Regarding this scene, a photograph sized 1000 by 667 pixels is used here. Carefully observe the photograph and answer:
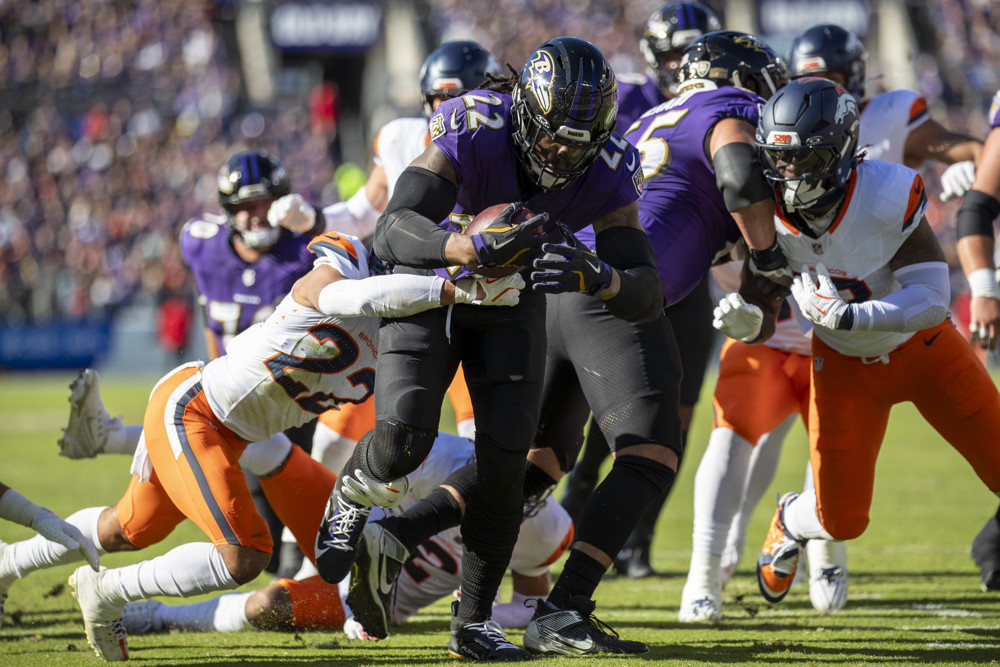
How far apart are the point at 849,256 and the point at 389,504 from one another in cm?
174

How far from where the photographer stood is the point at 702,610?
4.19 meters

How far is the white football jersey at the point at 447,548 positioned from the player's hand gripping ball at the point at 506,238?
1196mm

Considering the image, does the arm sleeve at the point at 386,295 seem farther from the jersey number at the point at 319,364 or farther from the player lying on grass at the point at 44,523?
the player lying on grass at the point at 44,523

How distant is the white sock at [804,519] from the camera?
4023mm

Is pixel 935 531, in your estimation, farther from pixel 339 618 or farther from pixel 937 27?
pixel 937 27

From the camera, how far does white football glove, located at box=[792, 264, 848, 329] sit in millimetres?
3541

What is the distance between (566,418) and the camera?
3.84 meters

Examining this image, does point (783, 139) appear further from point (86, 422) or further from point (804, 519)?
point (86, 422)

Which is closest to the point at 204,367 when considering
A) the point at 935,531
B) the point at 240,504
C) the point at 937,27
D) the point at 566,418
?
the point at 240,504

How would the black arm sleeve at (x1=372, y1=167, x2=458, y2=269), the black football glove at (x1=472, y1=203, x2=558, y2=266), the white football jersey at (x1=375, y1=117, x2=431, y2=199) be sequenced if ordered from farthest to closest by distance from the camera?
1. the white football jersey at (x1=375, y1=117, x2=431, y2=199)
2. the black arm sleeve at (x1=372, y1=167, x2=458, y2=269)
3. the black football glove at (x1=472, y1=203, x2=558, y2=266)

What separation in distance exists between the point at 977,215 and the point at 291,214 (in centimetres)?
291

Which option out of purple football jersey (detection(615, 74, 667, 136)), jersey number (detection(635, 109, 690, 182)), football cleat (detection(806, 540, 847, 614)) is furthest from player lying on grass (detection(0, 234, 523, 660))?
football cleat (detection(806, 540, 847, 614))

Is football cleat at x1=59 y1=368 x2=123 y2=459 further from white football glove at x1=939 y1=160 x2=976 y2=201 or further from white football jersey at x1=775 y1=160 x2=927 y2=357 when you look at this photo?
white football glove at x1=939 y1=160 x2=976 y2=201

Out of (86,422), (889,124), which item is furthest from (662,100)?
(86,422)
